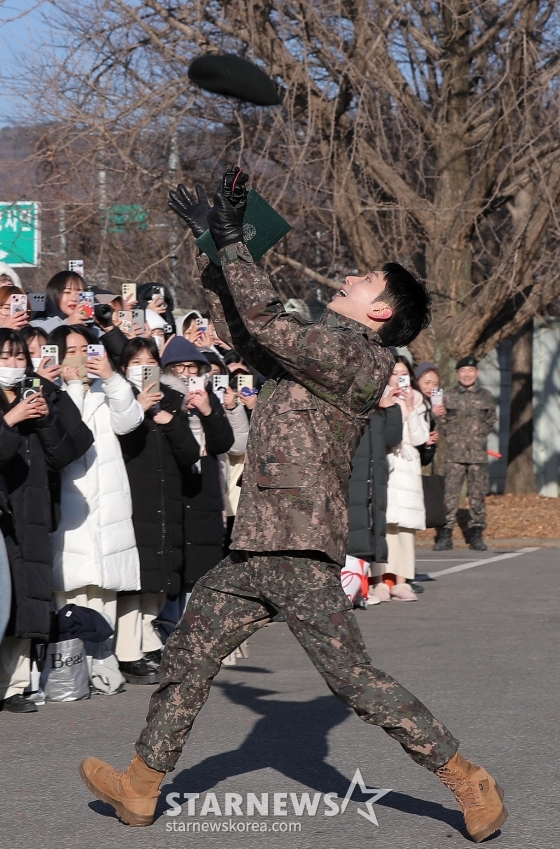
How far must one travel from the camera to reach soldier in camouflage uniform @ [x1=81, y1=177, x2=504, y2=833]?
4.48 metres

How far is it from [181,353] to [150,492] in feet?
3.62

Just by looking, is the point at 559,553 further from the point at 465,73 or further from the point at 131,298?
the point at 131,298

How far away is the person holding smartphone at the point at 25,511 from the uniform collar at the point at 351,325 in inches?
85.3

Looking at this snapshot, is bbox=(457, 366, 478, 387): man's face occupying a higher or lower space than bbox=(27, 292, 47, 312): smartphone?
lower

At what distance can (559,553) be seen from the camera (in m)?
13.7

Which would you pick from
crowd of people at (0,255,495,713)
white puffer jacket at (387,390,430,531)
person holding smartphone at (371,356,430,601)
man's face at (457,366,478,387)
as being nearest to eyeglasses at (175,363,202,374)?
crowd of people at (0,255,495,713)

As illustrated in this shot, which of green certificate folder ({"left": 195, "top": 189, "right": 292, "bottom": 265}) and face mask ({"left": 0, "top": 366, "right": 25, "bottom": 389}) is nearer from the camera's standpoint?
green certificate folder ({"left": 195, "top": 189, "right": 292, "bottom": 265})

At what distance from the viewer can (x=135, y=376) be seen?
750cm

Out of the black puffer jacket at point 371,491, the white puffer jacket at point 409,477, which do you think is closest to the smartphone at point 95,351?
the black puffer jacket at point 371,491

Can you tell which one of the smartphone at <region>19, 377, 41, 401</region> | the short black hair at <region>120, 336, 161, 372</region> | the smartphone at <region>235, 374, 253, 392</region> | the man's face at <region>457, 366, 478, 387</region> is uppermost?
the man's face at <region>457, 366, 478, 387</region>

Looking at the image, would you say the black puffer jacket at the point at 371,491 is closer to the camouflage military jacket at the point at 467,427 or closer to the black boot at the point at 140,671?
the black boot at the point at 140,671

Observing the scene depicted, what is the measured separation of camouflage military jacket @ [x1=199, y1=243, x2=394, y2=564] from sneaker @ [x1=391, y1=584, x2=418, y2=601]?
19.8ft

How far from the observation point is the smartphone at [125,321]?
8.29m

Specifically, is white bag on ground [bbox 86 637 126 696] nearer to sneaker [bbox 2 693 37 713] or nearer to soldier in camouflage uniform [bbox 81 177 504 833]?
sneaker [bbox 2 693 37 713]
